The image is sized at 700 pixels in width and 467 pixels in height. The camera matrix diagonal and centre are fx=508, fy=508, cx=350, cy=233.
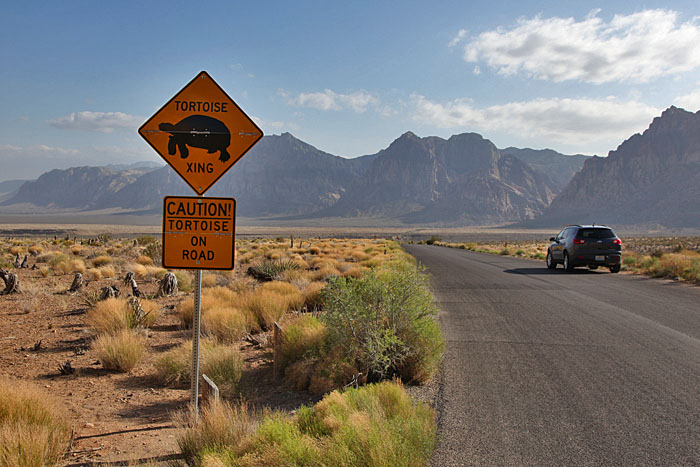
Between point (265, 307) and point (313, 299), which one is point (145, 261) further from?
point (265, 307)

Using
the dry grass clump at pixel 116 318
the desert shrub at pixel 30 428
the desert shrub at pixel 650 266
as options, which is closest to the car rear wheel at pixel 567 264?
the desert shrub at pixel 650 266

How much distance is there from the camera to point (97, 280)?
17406 mm

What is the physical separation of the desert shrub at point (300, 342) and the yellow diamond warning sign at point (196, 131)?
108 inches

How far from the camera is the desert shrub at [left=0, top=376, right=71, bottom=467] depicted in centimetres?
377

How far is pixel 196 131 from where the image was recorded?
514 centimetres

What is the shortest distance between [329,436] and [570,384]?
324cm

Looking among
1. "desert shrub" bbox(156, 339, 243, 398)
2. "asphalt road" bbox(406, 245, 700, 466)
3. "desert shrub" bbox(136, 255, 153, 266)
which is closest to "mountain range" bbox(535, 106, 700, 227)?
"desert shrub" bbox(136, 255, 153, 266)

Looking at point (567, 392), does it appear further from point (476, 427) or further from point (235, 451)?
point (235, 451)

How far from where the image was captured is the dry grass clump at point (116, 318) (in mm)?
9164

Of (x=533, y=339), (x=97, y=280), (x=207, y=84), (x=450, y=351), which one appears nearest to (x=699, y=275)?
(x=533, y=339)

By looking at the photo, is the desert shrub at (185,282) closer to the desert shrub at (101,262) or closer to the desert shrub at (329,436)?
the desert shrub at (101,262)

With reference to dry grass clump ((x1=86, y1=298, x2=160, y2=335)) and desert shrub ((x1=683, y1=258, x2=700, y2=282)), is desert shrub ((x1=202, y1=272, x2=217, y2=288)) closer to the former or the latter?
dry grass clump ((x1=86, y1=298, x2=160, y2=335))

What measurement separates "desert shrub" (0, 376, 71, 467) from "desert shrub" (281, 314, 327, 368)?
9.02 feet

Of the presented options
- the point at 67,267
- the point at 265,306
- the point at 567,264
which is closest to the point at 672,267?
the point at 567,264
